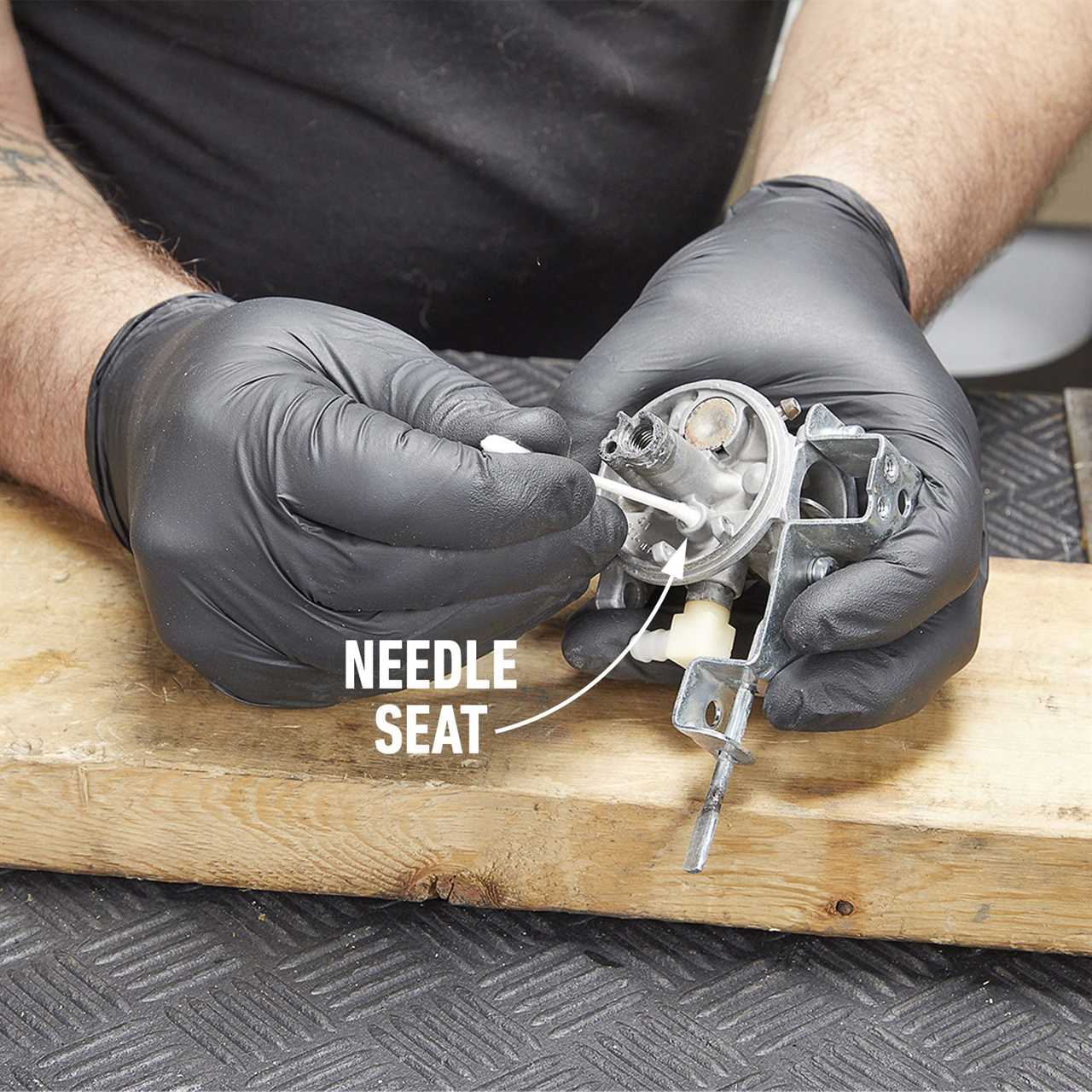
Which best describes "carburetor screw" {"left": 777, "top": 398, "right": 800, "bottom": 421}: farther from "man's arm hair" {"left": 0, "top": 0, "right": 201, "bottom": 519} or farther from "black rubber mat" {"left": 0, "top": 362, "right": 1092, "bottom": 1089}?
"man's arm hair" {"left": 0, "top": 0, "right": 201, "bottom": 519}

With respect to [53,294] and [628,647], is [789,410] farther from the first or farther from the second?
[53,294]

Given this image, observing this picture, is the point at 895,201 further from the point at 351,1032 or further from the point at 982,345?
the point at 982,345

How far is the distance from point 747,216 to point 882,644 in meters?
0.45

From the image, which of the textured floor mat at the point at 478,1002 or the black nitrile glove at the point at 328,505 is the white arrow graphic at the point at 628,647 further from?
the textured floor mat at the point at 478,1002

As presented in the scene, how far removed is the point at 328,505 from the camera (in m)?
0.80

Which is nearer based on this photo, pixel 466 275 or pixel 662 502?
pixel 662 502

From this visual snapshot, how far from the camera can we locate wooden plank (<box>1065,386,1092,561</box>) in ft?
4.45

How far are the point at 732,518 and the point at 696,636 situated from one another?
9cm

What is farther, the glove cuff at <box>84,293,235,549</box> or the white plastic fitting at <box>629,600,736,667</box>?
the glove cuff at <box>84,293,235,549</box>

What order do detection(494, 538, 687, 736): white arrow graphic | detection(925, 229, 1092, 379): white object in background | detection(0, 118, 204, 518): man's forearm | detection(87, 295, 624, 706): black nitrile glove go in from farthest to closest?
detection(925, 229, 1092, 379): white object in background → detection(0, 118, 204, 518): man's forearm → detection(494, 538, 687, 736): white arrow graphic → detection(87, 295, 624, 706): black nitrile glove

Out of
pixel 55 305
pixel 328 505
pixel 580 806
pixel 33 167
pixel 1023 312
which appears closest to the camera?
pixel 328 505

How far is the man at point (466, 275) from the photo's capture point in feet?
2.72

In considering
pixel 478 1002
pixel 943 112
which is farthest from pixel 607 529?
pixel 943 112

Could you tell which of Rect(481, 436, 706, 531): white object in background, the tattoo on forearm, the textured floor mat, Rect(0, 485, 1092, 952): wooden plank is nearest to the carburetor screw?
Rect(481, 436, 706, 531): white object in background
